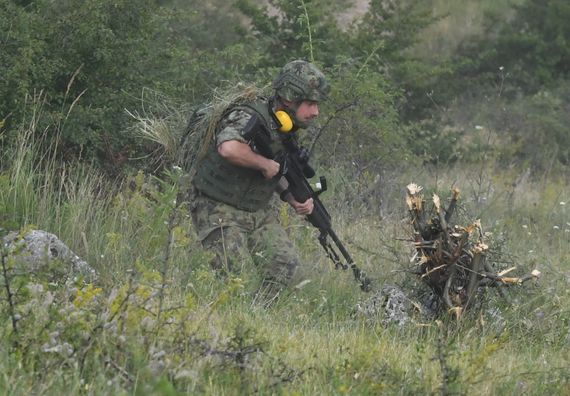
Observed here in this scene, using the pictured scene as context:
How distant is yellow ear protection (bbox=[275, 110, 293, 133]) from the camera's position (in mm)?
6758

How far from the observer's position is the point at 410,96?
604 inches

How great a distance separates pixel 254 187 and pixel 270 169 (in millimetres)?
375

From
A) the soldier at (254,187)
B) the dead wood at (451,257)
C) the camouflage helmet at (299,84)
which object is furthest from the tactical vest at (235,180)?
the dead wood at (451,257)

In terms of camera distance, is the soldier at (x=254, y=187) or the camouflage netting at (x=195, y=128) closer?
the soldier at (x=254, y=187)

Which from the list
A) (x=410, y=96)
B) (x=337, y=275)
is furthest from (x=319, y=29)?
(x=337, y=275)

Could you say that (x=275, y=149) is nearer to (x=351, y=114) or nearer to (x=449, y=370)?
(x=449, y=370)

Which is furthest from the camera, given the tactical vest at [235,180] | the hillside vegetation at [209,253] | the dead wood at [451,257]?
the tactical vest at [235,180]

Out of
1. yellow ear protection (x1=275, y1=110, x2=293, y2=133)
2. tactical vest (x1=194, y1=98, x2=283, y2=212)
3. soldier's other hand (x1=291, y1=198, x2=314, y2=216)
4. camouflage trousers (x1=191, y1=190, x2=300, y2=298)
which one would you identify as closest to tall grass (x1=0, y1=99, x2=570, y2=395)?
camouflage trousers (x1=191, y1=190, x2=300, y2=298)

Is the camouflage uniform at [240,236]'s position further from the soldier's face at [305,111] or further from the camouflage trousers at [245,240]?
the soldier's face at [305,111]

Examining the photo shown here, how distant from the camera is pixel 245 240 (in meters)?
6.88

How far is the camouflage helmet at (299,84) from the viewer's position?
→ 6746 millimetres

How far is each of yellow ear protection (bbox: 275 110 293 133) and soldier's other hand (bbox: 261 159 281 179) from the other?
0.25m

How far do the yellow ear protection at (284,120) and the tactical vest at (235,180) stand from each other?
0.13 feet

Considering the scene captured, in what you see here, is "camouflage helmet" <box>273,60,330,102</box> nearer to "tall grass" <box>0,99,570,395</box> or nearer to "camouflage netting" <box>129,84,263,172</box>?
"camouflage netting" <box>129,84,263,172</box>
